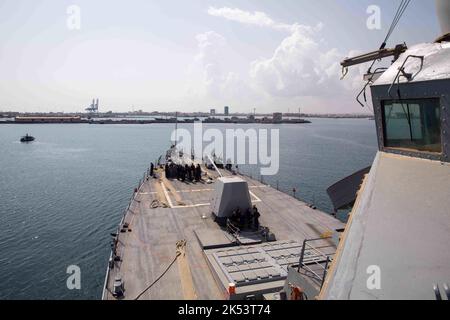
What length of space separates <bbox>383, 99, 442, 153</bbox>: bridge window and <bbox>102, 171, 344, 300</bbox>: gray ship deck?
9.56 m

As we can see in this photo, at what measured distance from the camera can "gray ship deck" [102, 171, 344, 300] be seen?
14641 millimetres

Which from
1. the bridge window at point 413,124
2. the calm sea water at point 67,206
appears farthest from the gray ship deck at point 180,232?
the bridge window at point 413,124

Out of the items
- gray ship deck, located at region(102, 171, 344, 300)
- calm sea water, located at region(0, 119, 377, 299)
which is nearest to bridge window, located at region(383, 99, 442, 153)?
gray ship deck, located at region(102, 171, 344, 300)

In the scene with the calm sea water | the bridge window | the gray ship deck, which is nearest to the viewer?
the bridge window

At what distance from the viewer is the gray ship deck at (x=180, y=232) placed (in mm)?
14641

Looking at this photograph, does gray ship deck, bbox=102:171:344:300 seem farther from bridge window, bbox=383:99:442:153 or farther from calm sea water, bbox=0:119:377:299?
bridge window, bbox=383:99:442:153

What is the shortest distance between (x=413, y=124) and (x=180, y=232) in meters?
17.0

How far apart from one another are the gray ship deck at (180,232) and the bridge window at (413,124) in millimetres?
9564

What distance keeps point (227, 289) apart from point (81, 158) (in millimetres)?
83530

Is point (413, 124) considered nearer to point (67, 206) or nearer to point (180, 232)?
point (180, 232)

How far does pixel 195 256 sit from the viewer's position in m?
17.8

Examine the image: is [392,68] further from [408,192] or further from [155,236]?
[155,236]

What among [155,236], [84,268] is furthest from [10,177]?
[155,236]
